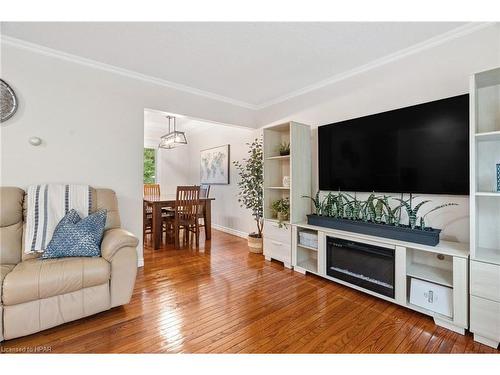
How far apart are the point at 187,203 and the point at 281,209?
167cm

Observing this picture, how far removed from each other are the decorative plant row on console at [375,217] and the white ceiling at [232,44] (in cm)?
146

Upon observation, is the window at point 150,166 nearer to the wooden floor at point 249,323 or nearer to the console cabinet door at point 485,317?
the wooden floor at point 249,323

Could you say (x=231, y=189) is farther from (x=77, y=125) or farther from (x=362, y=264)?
(x=362, y=264)

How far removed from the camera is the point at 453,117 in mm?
1958

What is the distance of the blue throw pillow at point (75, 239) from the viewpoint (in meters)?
1.86

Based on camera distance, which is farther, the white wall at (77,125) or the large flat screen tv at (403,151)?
the white wall at (77,125)

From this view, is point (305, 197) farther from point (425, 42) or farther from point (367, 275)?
point (425, 42)

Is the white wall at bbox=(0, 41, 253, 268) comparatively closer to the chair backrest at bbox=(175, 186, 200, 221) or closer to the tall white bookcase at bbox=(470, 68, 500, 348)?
the chair backrest at bbox=(175, 186, 200, 221)

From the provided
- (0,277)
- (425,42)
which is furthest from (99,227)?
(425,42)

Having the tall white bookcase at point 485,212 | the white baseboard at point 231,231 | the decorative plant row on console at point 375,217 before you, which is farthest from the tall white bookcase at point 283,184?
the tall white bookcase at point 485,212

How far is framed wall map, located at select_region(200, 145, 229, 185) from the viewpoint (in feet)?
16.3

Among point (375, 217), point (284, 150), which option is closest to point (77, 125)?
point (284, 150)

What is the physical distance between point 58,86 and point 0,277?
1.89 metres

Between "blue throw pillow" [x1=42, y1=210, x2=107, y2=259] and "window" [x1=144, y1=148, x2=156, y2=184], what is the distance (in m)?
4.32
